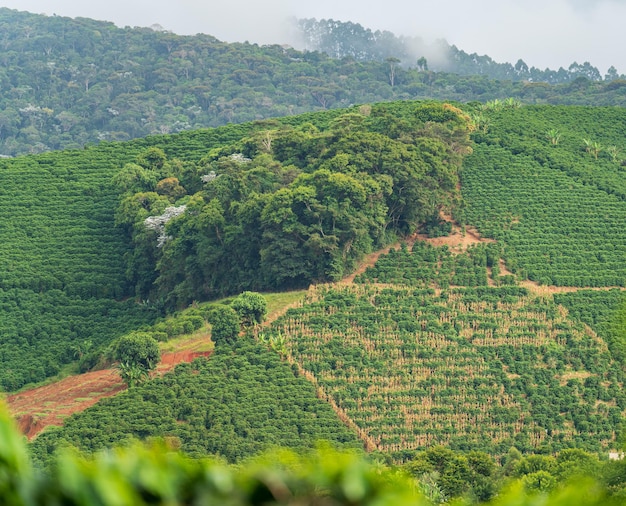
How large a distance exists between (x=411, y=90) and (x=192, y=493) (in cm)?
10948

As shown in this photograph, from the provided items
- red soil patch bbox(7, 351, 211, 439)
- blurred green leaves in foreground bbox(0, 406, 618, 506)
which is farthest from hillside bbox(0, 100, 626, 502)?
blurred green leaves in foreground bbox(0, 406, 618, 506)

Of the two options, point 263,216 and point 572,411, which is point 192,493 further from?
point 263,216

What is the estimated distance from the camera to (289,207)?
4181 centimetres

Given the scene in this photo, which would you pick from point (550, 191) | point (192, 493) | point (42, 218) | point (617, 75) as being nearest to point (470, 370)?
point (550, 191)

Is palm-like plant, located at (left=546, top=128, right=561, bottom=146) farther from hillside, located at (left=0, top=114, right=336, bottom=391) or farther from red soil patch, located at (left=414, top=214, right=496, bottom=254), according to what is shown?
hillside, located at (left=0, top=114, right=336, bottom=391)

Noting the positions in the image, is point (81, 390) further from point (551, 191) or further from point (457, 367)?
point (551, 191)

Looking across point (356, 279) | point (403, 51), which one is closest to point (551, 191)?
point (356, 279)

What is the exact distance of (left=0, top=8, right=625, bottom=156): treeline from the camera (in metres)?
107

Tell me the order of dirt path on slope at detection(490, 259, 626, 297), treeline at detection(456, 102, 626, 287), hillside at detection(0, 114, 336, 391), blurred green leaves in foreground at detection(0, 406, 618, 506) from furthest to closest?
treeline at detection(456, 102, 626, 287)
hillside at detection(0, 114, 336, 391)
dirt path on slope at detection(490, 259, 626, 297)
blurred green leaves in foreground at detection(0, 406, 618, 506)

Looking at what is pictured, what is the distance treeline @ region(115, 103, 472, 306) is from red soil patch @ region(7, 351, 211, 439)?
5.96 meters

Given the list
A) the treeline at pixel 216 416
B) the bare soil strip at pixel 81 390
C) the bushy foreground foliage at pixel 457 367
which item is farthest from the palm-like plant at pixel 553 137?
the treeline at pixel 216 416

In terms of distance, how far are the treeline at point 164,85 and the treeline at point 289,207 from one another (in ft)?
174

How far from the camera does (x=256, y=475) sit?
5379 millimetres

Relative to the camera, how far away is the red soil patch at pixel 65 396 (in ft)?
114
